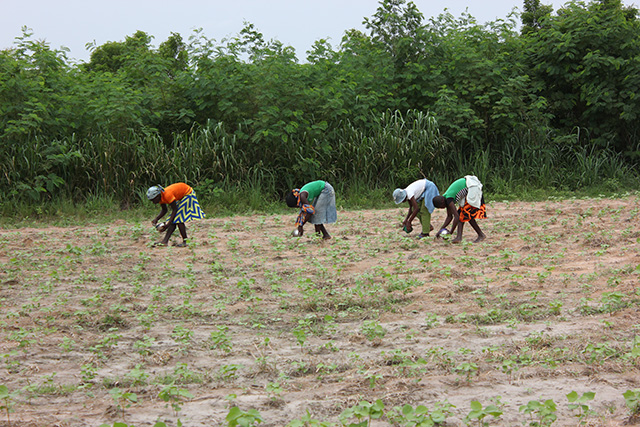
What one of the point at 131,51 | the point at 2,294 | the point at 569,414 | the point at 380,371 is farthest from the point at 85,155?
the point at 569,414

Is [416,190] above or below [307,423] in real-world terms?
above

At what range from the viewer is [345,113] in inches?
588

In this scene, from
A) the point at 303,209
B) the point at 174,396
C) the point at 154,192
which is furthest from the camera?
the point at 303,209

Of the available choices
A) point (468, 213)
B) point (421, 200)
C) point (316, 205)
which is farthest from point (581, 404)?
point (316, 205)

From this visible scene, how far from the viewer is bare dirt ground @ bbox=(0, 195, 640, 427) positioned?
12.6 ft

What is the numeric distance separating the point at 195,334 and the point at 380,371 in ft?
5.66

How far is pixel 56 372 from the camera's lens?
4.43 m

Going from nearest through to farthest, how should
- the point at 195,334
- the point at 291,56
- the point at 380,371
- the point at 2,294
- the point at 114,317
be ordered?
the point at 380,371 → the point at 195,334 → the point at 114,317 → the point at 2,294 → the point at 291,56

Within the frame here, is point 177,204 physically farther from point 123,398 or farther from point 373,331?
point 123,398

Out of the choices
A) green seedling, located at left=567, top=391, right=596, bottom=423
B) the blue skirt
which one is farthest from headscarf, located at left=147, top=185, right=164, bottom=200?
green seedling, located at left=567, top=391, right=596, bottom=423

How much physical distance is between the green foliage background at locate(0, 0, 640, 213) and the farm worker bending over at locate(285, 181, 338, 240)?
3745 mm

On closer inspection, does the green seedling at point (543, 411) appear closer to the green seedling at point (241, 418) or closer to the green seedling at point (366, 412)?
the green seedling at point (366, 412)

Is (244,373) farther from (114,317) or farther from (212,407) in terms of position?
(114,317)

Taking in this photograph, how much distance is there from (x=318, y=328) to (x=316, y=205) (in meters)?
4.72
